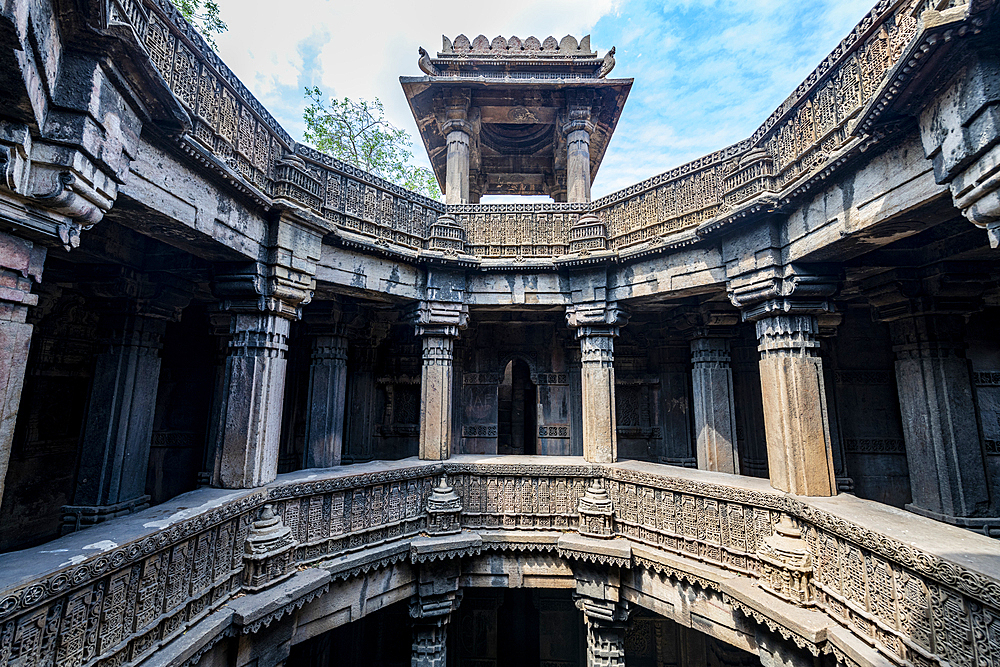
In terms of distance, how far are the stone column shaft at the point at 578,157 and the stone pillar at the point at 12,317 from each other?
459 inches

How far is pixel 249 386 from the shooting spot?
6398 millimetres

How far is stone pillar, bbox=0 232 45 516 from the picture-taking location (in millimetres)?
3122

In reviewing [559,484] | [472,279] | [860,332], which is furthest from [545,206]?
[860,332]

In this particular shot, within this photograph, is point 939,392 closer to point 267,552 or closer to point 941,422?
point 941,422

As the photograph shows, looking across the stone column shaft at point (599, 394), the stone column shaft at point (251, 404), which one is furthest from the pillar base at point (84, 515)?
the stone column shaft at point (599, 394)

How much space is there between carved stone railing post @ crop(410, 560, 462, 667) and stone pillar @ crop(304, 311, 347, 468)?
3.45 metres

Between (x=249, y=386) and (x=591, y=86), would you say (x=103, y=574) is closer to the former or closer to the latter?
(x=249, y=386)

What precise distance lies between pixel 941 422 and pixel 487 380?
28.8 feet

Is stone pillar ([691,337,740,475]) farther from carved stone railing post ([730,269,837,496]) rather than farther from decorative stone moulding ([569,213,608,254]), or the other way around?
decorative stone moulding ([569,213,608,254])

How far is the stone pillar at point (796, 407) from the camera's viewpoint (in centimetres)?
608

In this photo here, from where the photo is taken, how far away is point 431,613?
739cm

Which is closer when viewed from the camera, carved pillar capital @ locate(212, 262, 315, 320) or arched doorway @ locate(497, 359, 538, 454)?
carved pillar capital @ locate(212, 262, 315, 320)

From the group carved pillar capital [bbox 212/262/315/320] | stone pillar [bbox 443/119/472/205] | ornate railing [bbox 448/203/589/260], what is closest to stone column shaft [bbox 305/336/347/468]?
carved pillar capital [bbox 212/262/315/320]

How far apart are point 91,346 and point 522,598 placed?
37.4 ft
